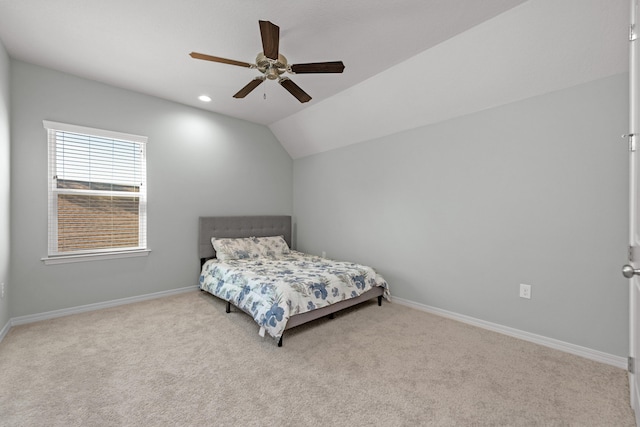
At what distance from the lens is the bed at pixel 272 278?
2496 mm

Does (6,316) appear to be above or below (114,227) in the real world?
below

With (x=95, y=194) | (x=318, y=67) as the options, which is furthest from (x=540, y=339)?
(x=95, y=194)

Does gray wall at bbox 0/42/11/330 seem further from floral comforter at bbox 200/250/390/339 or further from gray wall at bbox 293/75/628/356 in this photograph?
gray wall at bbox 293/75/628/356

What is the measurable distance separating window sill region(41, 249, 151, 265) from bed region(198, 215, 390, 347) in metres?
0.76

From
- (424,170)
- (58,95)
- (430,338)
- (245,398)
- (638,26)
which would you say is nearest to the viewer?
(638,26)

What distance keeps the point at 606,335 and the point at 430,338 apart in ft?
4.26

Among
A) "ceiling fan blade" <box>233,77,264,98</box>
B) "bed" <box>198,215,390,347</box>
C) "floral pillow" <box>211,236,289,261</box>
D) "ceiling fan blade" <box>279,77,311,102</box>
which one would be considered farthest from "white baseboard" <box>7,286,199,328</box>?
"ceiling fan blade" <box>279,77,311,102</box>

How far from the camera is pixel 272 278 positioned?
111 inches

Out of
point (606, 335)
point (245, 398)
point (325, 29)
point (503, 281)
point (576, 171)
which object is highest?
point (325, 29)

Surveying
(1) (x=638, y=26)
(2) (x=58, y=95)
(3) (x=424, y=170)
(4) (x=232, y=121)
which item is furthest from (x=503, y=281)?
(2) (x=58, y=95)

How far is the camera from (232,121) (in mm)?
4375

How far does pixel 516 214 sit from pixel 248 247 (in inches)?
128

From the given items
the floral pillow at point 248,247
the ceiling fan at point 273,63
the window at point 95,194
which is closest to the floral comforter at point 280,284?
the floral pillow at point 248,247

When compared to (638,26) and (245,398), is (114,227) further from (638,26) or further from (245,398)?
(638,26)
